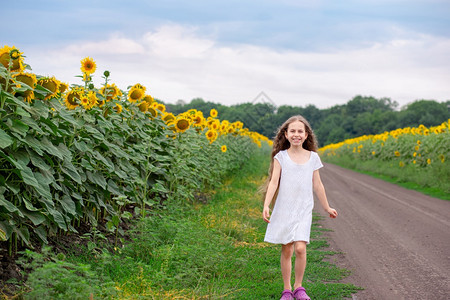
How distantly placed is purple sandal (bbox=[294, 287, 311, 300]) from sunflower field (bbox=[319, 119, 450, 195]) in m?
10.8

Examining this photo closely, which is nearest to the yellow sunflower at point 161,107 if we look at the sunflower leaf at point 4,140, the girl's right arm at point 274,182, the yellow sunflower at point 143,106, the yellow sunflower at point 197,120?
the yellow sunflower at point 143,106

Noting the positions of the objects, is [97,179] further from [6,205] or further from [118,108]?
[6,205]

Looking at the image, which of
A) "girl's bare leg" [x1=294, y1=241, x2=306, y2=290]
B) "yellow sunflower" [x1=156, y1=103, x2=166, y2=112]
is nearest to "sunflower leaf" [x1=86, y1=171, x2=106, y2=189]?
"girl's bare leg" [x1=294, y1=241, x2=306, y2=290]

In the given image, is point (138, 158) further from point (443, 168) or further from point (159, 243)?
point (443, 168)

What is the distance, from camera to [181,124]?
8055 mm

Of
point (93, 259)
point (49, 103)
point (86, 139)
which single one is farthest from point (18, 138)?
point (93, 259)

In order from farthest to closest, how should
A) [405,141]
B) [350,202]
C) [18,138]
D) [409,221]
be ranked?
[405,141], [350,202], [409,221], [18,138]

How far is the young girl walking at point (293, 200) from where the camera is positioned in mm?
4840

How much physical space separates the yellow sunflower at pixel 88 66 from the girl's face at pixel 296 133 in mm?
2624

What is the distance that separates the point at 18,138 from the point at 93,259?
5.19 feet

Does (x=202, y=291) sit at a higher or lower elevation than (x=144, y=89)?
lower

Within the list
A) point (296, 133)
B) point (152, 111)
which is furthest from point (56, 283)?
point (152, 111)

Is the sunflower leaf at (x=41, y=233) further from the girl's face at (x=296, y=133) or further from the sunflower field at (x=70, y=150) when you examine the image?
the girl's face at (x=296, y=133)

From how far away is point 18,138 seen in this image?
415cm
